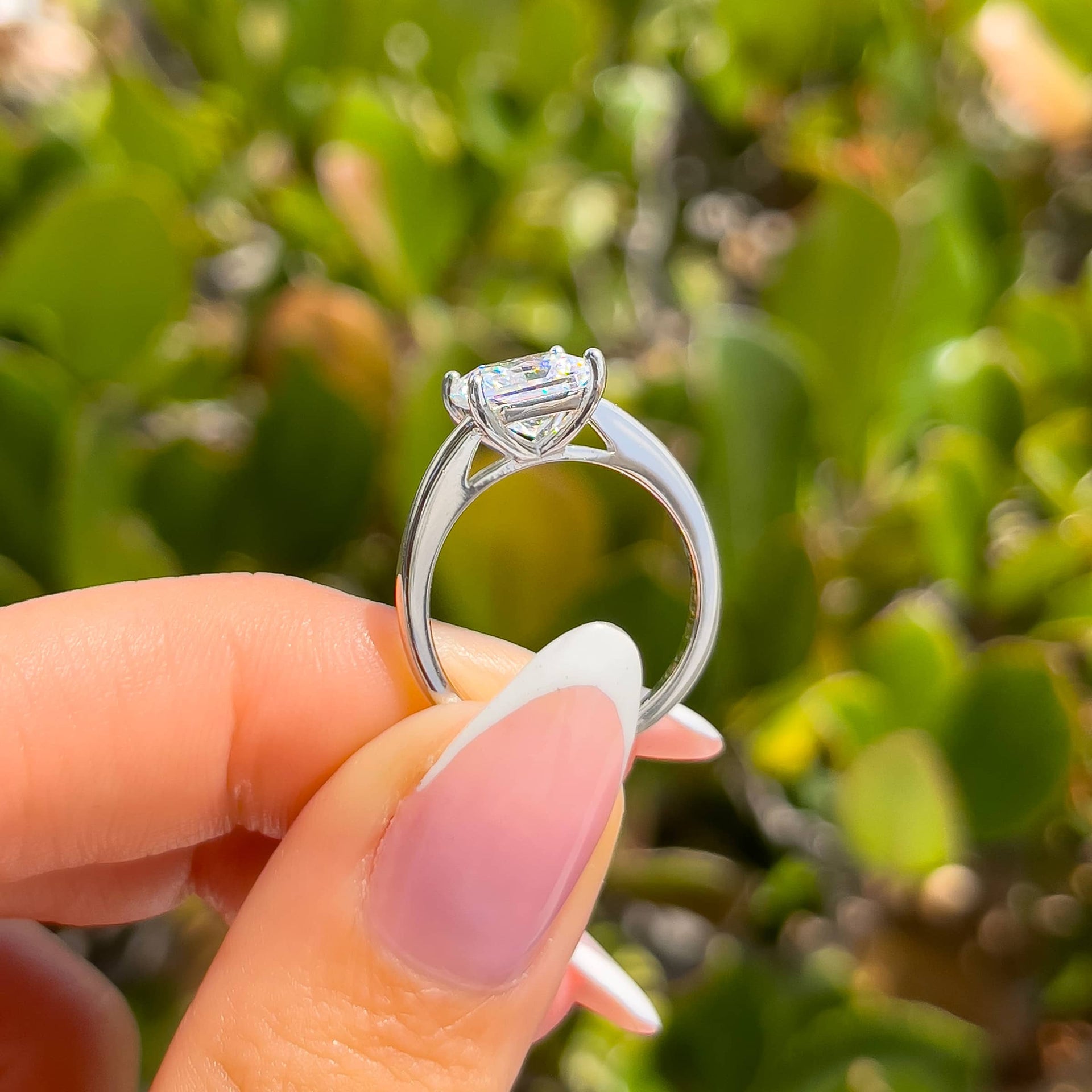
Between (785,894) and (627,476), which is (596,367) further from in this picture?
(785,894)

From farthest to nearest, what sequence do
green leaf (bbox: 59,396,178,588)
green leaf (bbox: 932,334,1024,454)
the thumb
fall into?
green leaf (bbox: 932,334,1024,454)
green leaf (bbox: 59,396,178,588)
the thumb

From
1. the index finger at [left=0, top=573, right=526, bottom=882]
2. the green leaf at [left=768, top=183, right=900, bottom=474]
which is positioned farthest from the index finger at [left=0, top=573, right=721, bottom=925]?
the green leaf at [left=768, top=183, right=900, bottom=474]

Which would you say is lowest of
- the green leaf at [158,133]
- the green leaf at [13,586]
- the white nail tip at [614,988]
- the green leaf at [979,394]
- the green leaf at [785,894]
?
the green leaf at [785,894]

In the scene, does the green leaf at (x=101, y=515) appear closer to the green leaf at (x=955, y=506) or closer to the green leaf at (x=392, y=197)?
the green leaf at (x=392, y=197)

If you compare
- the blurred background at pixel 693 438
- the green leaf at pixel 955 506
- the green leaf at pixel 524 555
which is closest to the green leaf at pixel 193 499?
the blurred background at pixel 693 438

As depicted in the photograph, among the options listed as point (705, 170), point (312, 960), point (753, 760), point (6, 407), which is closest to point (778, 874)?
point (753, 760)

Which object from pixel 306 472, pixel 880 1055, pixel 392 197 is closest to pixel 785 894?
pixel 880 1055

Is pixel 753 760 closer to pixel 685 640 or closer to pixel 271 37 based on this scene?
pixel 685 640

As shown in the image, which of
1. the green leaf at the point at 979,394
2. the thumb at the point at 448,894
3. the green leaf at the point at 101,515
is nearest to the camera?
the thumb at the point at 448,894

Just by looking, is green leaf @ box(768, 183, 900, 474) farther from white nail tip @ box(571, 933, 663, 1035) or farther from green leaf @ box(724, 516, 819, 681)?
white nail tip @ box(571, 933, 663, 1035)
